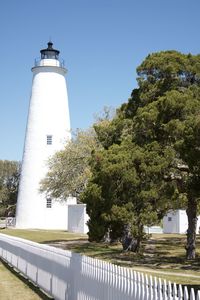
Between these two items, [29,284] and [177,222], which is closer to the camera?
[29,284]

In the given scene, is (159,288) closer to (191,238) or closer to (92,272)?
(92,272)

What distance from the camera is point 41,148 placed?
47.6 meters

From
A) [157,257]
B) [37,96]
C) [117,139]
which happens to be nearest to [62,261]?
[117,139]

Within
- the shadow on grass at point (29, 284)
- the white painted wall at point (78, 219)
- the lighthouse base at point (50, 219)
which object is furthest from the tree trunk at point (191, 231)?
the lighthouse base at point (50, 219)

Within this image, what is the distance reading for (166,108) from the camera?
65.6 feet

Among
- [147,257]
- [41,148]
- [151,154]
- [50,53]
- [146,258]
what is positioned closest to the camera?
[151,154]

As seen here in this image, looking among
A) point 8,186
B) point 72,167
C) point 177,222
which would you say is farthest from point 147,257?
point 8,186

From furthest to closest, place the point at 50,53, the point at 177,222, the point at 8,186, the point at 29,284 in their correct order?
the point at 8,186
the point at 50,53
the point at 177,222
the point at 29,284

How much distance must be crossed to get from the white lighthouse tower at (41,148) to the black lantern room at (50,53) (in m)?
1.95

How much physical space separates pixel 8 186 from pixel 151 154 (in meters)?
58.6

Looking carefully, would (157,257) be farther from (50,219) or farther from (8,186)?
(8,186)

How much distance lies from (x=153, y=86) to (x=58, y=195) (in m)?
21.5

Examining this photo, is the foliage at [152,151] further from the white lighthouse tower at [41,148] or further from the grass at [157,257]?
the white lighthouse tower at [41,148]

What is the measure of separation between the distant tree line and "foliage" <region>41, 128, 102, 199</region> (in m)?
14.9
